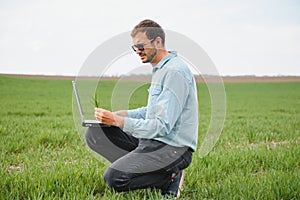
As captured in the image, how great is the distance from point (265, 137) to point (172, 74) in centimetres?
556

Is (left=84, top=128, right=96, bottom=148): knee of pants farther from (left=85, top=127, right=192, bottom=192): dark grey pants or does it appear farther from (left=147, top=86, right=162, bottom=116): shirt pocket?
(left=147, top=86, right=162, bottom=116): shirt pocket

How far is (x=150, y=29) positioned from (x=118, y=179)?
140 centimetres

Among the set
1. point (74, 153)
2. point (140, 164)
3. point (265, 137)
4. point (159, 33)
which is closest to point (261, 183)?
point (140, 164)

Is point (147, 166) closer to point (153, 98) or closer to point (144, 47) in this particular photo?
point (153, 98)

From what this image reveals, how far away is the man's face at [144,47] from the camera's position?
3.08 meters

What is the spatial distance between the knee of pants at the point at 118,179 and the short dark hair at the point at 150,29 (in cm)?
126

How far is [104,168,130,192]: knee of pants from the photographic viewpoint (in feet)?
10.4

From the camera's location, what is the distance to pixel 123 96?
4027 millimetres

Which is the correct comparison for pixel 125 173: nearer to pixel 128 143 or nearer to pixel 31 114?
pixel 128 143

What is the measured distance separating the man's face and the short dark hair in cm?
3

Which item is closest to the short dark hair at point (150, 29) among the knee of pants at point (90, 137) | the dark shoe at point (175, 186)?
the knee of pants at point (90, 137)

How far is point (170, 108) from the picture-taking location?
2.89m

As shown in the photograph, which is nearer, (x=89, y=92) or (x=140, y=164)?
(x=140, y=164)

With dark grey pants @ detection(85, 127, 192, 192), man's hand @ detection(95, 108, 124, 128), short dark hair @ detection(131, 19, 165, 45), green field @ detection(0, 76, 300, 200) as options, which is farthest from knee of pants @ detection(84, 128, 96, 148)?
short dark hair @ detection(131, 19, 165, 45)
